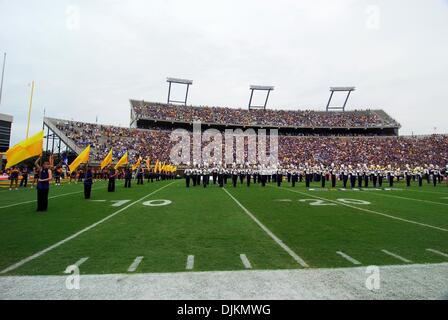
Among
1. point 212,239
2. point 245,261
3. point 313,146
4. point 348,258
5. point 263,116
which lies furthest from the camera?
point 263,116

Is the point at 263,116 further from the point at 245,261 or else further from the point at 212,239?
the point at 245,261

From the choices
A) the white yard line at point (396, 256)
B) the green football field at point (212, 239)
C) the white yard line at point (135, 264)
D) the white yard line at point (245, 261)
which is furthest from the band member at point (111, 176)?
the white yard line at point (396, 256)

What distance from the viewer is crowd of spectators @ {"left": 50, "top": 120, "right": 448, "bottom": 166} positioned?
53.4 m

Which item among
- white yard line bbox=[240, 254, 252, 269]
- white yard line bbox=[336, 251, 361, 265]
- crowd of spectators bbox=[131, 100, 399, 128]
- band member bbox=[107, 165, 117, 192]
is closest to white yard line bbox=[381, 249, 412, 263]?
white yard line bbox=[336, 251, 361, 265]

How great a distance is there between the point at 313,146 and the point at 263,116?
13.0 metres

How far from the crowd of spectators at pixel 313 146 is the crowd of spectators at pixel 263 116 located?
4.91 meters

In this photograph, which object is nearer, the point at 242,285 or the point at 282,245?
the point at 242,285

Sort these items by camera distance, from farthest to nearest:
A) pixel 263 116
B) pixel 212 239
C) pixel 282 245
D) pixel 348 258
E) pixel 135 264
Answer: pixel 263 116, pixel 212 239, pixel 282 245, pixel 348 258, pixel 135 264

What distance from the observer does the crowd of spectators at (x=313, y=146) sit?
2103 inches

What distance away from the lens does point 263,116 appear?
68812 millimetres

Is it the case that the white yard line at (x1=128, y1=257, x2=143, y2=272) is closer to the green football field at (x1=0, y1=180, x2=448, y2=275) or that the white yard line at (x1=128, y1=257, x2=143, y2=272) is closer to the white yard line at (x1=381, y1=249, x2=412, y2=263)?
the green football field at (x1=0, y1=180, x2=448, y2=275)

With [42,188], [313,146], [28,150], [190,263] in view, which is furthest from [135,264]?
[313,146]
